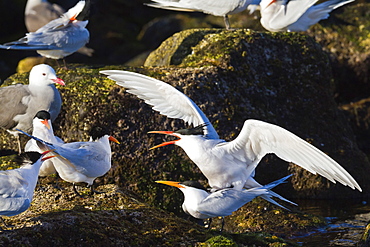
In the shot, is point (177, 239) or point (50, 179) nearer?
point (177, 239)

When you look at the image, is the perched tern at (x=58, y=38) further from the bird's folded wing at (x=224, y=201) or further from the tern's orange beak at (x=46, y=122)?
the bird's folded wing at (x=224, y=201)

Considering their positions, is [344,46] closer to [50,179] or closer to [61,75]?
[61,75]

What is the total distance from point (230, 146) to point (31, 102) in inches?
112

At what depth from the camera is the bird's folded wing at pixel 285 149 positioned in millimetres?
5621

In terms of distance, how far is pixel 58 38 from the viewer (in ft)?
28.6

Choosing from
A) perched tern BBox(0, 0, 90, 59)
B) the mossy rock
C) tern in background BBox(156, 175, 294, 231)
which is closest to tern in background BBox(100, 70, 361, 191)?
tern in background BBox(156, 175, 294, 231)

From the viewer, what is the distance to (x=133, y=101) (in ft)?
26.3

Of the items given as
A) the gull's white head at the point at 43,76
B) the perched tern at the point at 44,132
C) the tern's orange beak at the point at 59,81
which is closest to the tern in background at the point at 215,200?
the perched tern at the point at 44,132

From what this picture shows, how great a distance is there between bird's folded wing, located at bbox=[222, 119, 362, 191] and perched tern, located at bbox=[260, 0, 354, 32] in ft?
14.0

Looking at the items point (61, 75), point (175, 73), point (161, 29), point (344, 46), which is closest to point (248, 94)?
point (175, 73)

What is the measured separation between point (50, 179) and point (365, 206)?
414 cm

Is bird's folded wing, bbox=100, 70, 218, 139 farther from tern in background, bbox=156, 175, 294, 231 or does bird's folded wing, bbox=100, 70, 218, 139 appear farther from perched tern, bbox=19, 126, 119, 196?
tern in background, bbox=156, 175, 294, 231

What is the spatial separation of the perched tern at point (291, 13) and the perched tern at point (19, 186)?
Result: 18.4 feet

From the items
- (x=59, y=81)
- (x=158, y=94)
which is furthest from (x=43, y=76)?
(x=158, y=94)
